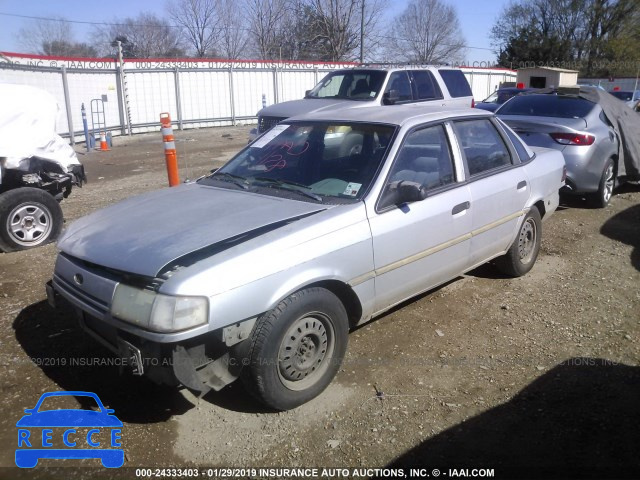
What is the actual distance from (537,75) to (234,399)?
3066cm

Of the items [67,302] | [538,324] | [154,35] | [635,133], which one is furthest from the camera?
[154,35]

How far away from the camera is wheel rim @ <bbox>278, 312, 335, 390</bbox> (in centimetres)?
312

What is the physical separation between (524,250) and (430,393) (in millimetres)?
2414

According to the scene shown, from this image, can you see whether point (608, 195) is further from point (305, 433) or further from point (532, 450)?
point (305, 433)

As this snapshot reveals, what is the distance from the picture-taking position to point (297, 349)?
3186 millimetres

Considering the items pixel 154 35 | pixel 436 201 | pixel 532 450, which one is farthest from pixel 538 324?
pixel 154 35

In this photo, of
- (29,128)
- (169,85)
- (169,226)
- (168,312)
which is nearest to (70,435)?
(168,312)

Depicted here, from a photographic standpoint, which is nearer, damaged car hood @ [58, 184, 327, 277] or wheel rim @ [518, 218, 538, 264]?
damaged car hood @ [58, 184, 327, 277]

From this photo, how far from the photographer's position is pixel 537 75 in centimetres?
2948

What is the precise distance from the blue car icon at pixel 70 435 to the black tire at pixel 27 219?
10.9 ft

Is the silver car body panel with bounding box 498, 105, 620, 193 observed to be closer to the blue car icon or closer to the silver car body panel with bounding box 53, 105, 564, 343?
the silver car body panel with bounding box 53, 105, 564, 343

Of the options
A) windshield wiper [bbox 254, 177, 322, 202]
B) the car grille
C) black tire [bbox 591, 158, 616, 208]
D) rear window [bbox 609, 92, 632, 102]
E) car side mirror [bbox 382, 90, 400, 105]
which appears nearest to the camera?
windshield wiper [bbox 254, 177, 322, 202]

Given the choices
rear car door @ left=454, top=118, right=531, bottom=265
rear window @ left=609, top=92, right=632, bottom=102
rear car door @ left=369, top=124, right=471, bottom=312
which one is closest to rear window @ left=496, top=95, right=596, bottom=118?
rear car door @ left=454, top=118, right=531, bottom=265

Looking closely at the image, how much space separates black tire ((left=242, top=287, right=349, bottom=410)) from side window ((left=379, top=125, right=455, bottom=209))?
0.86 metres
